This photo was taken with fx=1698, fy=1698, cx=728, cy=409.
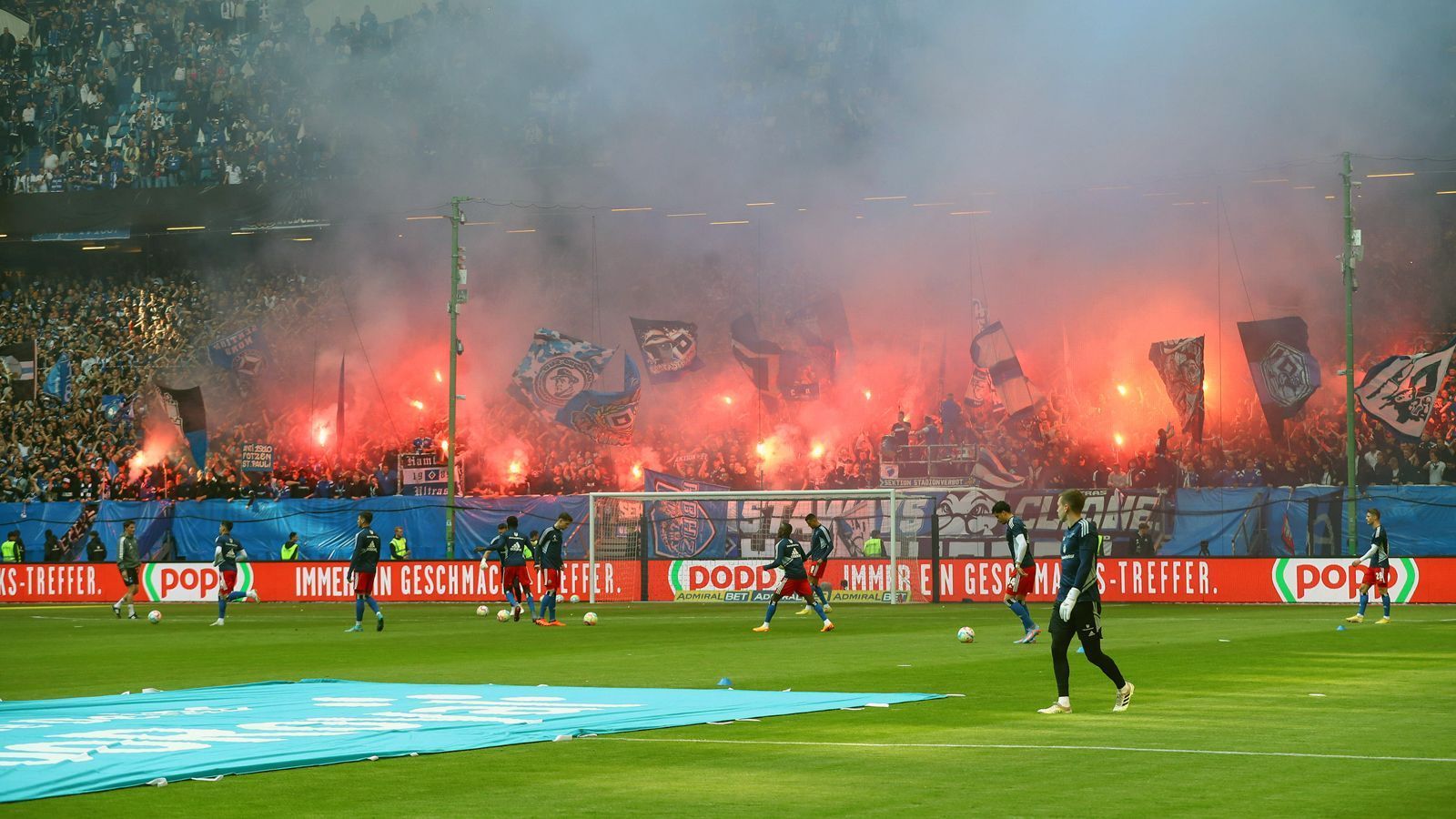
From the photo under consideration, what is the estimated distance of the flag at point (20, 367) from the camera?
54.7 m

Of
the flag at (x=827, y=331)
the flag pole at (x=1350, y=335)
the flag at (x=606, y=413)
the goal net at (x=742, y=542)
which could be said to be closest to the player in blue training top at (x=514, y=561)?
the goal net at (x=742, y=542)

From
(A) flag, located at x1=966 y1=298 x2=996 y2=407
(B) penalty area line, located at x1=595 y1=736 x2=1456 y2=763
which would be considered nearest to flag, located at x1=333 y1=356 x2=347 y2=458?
(A) flag, located at x1=966 y1=298 x2=996 y2=407

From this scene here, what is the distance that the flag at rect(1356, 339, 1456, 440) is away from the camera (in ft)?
147

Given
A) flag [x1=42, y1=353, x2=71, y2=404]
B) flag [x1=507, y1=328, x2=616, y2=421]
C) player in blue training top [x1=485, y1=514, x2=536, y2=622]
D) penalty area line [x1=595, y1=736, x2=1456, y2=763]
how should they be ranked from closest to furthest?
penalty area line [x1=595, y1=736, x2=1456, y2=763] → player in blue training top [x1=485, y1=514, x2=536, y2=622] → flag [x1=507, y1=328, x2=616, y2=421] → flag [x1=42, y1=353, x2=71, y2=404]

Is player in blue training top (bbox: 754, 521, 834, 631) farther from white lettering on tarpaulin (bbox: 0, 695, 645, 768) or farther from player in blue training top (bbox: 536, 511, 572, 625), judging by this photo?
white lettering on tarpaulin (bbox: 0, 695, 645, 768)

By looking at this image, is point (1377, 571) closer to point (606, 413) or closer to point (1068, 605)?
point (1068, 605)

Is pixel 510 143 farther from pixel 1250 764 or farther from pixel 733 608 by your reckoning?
pixel 1250 764

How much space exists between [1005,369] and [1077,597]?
122 feet

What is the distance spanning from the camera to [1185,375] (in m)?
49.5

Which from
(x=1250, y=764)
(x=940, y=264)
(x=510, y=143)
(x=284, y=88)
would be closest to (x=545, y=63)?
(x=510, y=143)

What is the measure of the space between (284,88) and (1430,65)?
3794 centimetres

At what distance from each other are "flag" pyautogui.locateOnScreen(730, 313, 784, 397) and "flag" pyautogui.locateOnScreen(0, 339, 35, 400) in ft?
74.6

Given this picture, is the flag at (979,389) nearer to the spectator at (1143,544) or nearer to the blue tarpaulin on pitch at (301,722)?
the spectator at (1143,544)

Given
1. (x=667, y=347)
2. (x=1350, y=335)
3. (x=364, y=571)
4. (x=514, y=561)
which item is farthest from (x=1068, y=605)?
(x=667, y=347)
